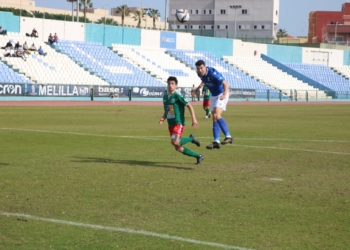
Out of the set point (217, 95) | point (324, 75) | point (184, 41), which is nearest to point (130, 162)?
point (217, 95)

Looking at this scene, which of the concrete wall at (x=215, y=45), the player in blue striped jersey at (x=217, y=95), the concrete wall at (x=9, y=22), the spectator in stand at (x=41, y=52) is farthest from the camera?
the concrete wall at (x=215, y=45)

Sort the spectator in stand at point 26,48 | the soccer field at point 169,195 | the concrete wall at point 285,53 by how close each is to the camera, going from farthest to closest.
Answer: the concrete wall at point 285,53, the spectator in stand at point 26,48, the soccer field at point 169,195

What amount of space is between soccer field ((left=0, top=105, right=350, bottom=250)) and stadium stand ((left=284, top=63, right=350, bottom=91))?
65.5 meters

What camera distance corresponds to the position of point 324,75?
85.2 m

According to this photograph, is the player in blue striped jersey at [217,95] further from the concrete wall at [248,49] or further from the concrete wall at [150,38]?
the concrete wall at [248,49]

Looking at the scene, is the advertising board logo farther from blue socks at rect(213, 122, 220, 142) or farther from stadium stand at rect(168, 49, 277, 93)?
blue socks at rect(213, 122, 220, 142)

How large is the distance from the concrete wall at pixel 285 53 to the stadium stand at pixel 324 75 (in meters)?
2.33

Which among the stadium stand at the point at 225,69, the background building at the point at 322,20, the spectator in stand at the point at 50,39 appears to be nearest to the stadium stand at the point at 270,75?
the stadium stand at the point at 225,69

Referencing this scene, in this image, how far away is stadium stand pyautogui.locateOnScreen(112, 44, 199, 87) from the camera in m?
63.3

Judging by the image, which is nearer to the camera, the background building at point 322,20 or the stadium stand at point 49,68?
the stadium stand at point 49,68

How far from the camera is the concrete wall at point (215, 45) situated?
76688 mm

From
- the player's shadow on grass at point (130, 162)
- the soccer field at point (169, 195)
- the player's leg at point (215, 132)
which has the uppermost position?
the player's leg at point (215, 132)

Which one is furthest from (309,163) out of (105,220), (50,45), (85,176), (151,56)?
(151,56)

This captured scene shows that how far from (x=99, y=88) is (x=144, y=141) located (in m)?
34.2
